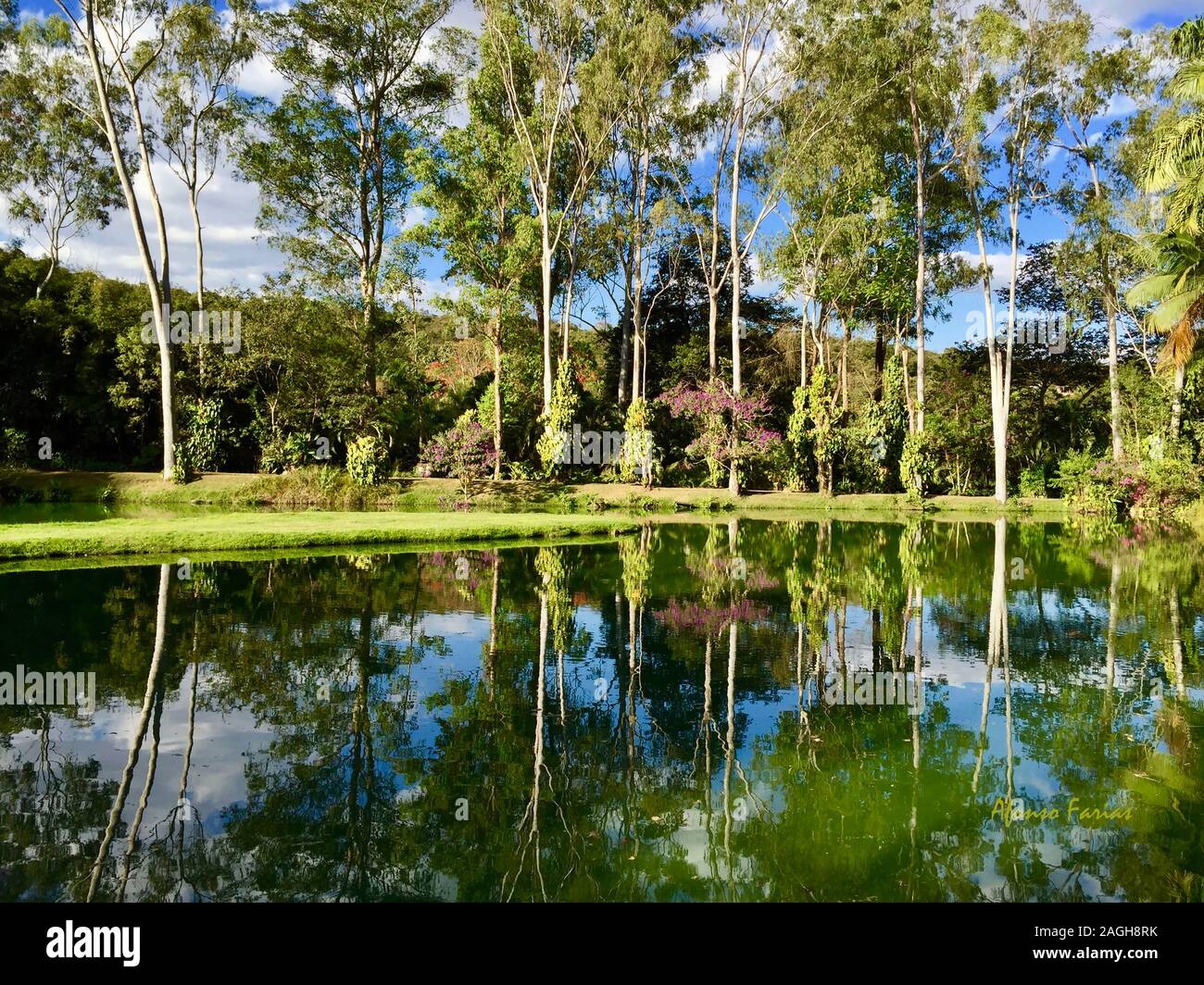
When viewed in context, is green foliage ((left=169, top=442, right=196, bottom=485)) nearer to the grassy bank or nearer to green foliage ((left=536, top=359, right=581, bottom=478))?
the grassy bank

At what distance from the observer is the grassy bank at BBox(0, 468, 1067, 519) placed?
21875mm

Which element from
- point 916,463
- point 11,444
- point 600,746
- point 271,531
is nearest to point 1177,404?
point 916,463

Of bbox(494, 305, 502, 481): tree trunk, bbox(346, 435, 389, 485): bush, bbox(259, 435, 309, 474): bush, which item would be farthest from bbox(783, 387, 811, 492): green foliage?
bbox(259, 435, 309, 474): bush

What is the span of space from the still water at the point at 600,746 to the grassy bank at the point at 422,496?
12288mm

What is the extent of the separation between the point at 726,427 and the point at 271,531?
15.3 m

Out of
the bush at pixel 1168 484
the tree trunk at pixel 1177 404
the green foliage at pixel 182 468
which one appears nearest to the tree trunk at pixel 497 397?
the green foliage at pixel 182 468

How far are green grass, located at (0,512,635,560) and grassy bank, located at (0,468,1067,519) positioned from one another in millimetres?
2903

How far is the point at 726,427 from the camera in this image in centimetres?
2517

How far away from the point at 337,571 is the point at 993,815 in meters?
9.82

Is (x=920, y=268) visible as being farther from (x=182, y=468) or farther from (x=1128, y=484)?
(x=182, y=468)

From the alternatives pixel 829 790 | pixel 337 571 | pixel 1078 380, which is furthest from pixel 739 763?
pixel 1078 380

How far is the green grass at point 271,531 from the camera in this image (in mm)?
12336

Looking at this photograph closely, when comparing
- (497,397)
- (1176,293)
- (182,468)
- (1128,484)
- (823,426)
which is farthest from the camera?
(497,397)
